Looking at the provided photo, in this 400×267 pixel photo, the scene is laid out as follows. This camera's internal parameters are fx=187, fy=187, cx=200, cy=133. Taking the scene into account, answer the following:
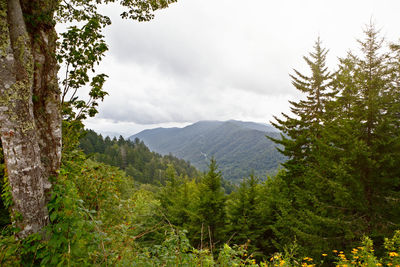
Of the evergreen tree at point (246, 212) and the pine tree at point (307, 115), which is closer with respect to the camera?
the pine tree at point (307, 115)

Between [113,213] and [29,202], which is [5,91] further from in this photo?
[113,213]

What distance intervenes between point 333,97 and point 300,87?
2.12 metres

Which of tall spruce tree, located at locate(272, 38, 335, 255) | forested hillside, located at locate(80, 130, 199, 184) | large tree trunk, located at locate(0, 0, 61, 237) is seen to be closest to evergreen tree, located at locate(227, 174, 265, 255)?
tall spruce tree, located at locate(272, 38, 335, 255)

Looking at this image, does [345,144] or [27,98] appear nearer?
[27,98]

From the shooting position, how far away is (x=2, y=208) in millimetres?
5770

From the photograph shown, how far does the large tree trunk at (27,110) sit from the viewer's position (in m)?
2.44

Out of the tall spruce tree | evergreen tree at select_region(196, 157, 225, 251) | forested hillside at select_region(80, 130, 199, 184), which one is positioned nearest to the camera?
the tall spruce tree

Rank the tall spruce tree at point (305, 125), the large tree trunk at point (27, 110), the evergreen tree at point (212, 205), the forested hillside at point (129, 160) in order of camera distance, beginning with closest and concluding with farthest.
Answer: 1. the large tree trunk at point (27, 110)
2. the tall spruce tree at point (305, 125)
3. the evergreen tree at point (212, 205)
4. the forested hillside at point (129, 160)

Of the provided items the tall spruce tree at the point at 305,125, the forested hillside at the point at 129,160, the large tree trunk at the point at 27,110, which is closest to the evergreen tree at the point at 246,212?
the tall spruce tree at the point at 305,125

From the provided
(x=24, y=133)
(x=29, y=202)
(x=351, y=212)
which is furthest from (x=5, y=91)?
(x=351, y=212)

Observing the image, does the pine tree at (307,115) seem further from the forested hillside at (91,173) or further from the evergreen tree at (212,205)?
the evergreen tree at (212,205)

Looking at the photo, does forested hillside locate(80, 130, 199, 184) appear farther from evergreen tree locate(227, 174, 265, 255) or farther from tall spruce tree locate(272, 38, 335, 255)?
tall spruce tree locate(272, 38, 335, 255)

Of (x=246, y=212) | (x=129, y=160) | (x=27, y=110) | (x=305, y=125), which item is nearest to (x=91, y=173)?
(x=27, y=110)

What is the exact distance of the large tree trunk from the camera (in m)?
2.44
